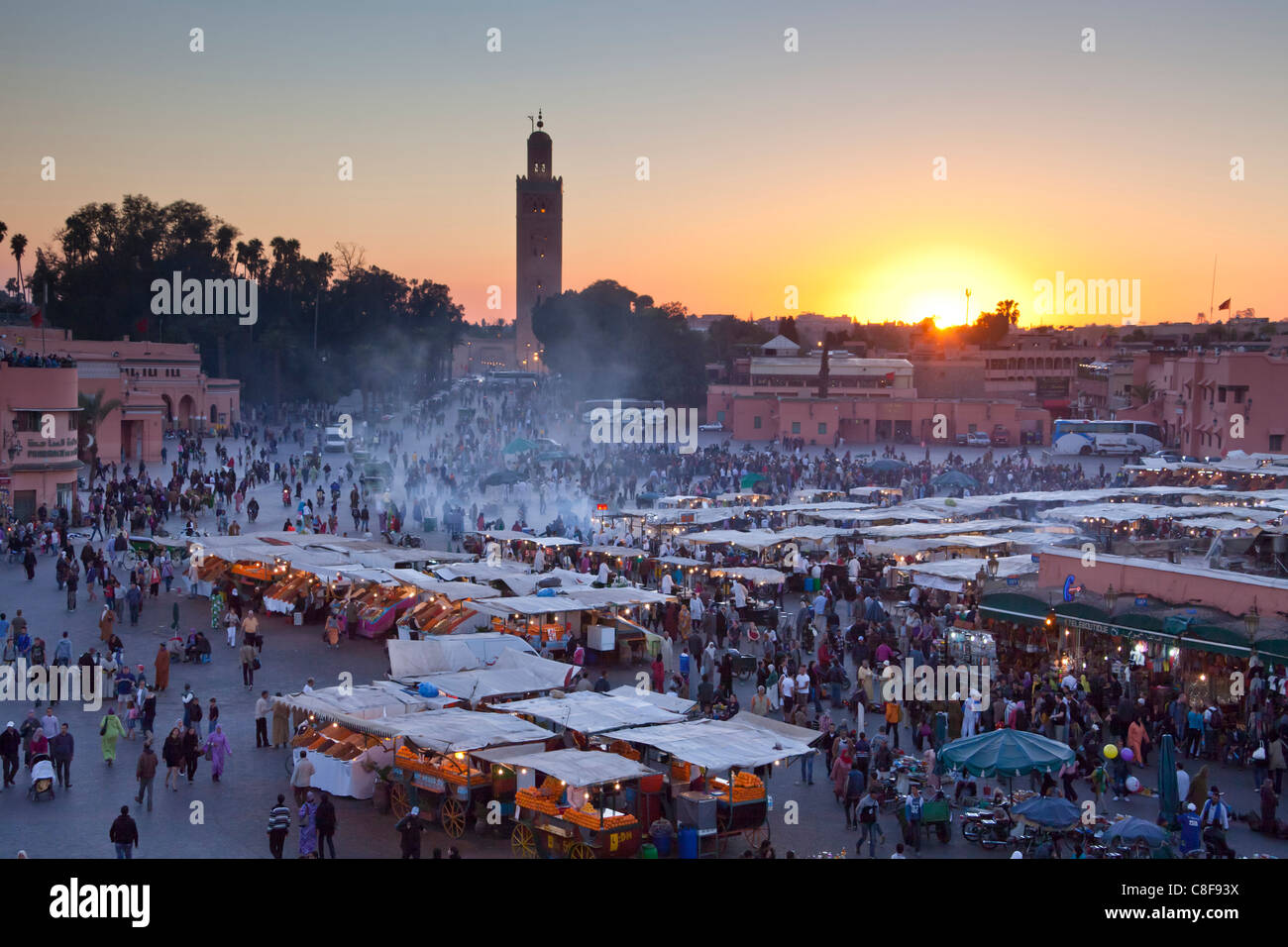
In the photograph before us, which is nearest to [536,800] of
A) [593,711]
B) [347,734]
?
[593,711]

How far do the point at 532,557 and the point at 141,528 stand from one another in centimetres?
935

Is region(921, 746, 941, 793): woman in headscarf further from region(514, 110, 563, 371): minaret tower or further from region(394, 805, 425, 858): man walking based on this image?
region(514, 110, 563, 371): minaret tower

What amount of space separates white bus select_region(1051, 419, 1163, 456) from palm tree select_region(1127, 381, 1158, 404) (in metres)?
6.64

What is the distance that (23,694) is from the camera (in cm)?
1478

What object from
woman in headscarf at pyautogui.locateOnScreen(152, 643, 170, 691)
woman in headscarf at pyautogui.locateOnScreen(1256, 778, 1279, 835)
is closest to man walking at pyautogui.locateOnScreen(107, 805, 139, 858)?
woman in headscarf at pyautogui.locateOnScreen(152, 643, 170, 691)

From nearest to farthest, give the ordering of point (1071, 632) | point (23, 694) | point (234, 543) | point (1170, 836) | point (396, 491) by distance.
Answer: point (1170, 836) → point (23, 694) → point (1071, 632) → point (234, 543) → point (396, 491)

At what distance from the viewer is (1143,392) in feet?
190

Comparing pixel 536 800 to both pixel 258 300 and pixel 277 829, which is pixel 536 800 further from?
pixel 258 300

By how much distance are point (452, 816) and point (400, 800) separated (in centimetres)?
66

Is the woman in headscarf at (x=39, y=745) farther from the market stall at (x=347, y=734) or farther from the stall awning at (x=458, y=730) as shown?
→ the stall awning at (x=458, y=730)

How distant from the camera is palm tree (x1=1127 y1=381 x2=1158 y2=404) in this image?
188 feet
